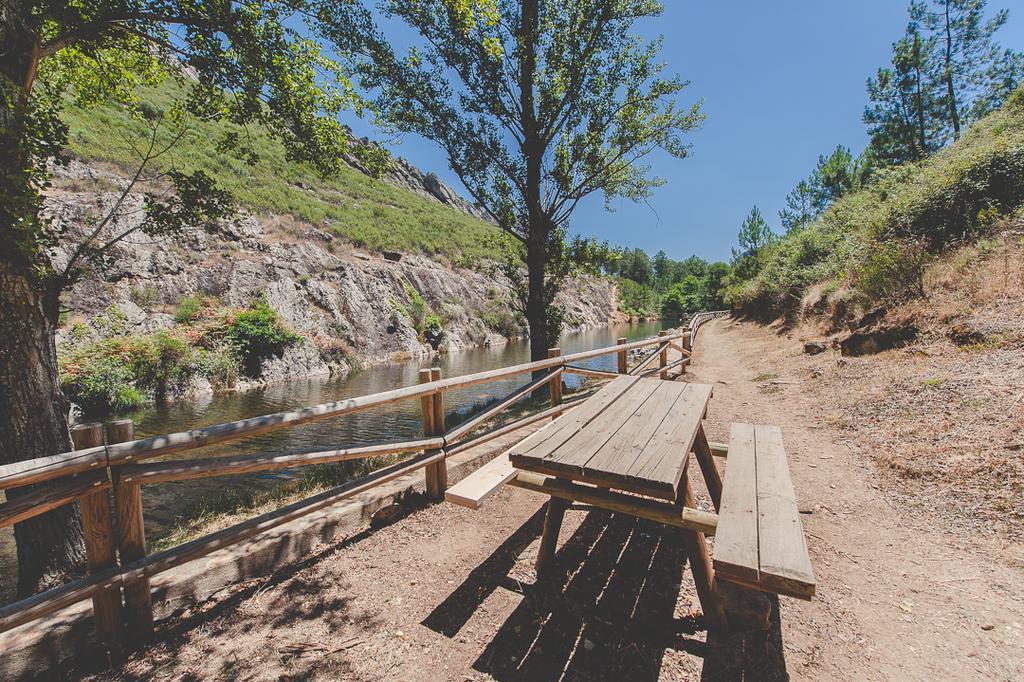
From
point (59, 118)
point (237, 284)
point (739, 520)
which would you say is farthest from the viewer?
point (237, 284)

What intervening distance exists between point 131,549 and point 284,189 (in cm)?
3397

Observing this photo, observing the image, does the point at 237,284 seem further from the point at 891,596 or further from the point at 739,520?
the point at 891,596

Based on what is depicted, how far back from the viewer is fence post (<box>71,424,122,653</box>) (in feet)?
7.32

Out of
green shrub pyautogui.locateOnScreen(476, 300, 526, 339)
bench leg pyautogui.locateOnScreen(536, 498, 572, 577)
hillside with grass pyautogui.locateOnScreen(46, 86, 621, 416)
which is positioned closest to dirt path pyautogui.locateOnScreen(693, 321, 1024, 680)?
bench leg pyautogui.locateOnScreen(536, 498, 572, 577)

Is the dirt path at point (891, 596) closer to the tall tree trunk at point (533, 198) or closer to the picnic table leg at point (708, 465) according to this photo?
the picnic table leg at point (708, 465)

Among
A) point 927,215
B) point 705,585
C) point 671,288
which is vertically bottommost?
point 705,585

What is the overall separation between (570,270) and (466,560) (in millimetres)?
9240

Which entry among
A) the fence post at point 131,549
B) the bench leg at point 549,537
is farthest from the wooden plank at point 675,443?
the fence post at point 131,549

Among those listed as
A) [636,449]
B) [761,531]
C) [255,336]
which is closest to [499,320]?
[255,336]

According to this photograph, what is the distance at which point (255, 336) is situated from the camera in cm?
1509

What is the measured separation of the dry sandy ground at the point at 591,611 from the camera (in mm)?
2139

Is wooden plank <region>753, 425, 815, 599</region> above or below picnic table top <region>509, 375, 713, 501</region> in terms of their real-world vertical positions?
below

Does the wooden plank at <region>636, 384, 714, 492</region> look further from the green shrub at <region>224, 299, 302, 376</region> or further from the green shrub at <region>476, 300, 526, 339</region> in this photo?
the green shrub at <region>476, 300, 526, 339</region>

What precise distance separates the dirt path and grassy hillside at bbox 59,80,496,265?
380 inches
